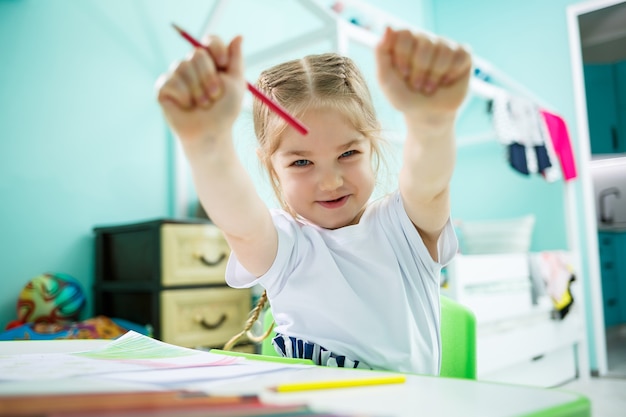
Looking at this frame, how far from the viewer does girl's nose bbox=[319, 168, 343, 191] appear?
684 mm

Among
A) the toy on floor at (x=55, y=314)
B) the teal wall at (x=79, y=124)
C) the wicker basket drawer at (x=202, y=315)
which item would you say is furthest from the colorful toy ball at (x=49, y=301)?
the wicker basket drawer at (x=202, y=315)

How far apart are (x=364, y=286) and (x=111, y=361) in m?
0.33

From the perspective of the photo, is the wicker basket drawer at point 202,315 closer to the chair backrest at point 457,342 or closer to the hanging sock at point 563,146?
the chair backrest at point 457,342

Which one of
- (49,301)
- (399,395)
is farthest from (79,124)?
(399,395)

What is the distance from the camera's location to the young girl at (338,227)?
1.96 ft

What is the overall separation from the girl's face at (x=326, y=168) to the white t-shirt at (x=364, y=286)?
0.09ft

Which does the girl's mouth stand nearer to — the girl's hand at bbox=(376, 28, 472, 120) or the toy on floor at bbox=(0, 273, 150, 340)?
the girl's hand at bbox=(376, 28, 472, 120)

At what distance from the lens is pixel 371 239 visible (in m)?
0.71

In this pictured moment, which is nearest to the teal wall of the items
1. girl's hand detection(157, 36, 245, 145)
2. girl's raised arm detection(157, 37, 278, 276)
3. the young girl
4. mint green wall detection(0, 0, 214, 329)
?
mint green wall detection(0, 0, 214, 329)

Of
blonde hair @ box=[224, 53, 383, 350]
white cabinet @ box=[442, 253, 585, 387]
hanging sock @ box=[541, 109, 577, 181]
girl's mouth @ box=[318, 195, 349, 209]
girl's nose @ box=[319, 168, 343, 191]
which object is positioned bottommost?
white cabinet @ box=[442, 253, 585, 387]

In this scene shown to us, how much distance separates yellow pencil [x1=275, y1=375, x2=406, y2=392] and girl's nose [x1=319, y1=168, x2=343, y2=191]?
338mm

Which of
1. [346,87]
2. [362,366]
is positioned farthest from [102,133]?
[362,366]

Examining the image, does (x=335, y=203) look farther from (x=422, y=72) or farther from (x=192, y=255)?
(x=192, y=255)

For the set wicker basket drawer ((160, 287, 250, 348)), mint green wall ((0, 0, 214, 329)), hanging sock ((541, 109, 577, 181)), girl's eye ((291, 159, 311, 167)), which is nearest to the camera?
girl's eye ((291, 159, 311, 167))
